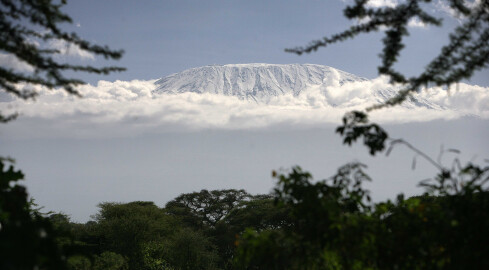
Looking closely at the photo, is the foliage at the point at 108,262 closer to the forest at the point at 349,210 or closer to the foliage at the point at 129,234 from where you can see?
the foliage at the point at 129,234

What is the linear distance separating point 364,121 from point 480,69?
2077mm

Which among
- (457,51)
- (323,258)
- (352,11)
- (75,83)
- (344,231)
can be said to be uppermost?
(352,11)

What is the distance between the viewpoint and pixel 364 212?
4.57 meters

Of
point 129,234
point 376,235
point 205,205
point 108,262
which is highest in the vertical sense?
point 205,205

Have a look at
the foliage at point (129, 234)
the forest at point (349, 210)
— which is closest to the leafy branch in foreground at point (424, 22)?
the forest at point (349, 210)

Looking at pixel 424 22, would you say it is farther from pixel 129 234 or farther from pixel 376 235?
pixel 129 234

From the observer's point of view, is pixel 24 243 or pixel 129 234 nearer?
pixel 24 243

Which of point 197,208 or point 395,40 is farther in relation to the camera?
point 197,208

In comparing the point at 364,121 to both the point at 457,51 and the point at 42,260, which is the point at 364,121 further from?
the point at 42,260

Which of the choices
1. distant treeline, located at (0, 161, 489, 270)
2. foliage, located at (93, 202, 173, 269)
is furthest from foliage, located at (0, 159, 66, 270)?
foliage, located at (93, 202, 173, 269)

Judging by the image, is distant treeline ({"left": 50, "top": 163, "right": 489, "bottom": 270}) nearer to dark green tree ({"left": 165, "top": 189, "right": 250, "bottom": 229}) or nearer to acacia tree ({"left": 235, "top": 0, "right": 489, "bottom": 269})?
acacia tree ({"left": 235, "top": 0, "right": 489, "bottom": 269})

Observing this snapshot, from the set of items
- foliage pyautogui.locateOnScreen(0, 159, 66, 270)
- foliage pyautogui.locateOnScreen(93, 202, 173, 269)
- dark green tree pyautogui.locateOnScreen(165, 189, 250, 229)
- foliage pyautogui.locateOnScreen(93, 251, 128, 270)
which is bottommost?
foliage pyautogui.locateOnScreen(93, 251, 128, 270)

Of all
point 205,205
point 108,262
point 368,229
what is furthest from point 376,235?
point 205,205

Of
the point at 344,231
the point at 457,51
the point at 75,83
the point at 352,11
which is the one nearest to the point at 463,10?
the point at 457,51
